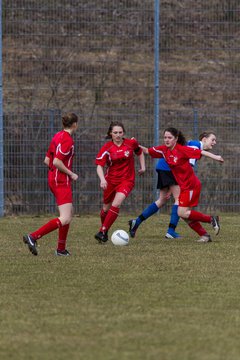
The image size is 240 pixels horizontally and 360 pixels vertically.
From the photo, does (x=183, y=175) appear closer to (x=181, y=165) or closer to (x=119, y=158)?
(x=181, y=165)

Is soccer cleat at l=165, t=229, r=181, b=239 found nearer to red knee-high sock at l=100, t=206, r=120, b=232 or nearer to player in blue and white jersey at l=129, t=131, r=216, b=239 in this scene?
player in blue and white jersey at l=129, t=131, r=216, b=239

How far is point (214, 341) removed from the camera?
21.1 feet

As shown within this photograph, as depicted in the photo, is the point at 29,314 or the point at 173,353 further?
the point at 29,314

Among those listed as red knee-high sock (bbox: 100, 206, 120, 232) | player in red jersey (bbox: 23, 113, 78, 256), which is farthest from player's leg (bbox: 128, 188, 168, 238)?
player in red jersey (bbox: 23, 113, 78, 256)

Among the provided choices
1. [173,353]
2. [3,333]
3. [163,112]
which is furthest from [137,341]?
[163,112]

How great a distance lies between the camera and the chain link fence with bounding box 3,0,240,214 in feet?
63.2

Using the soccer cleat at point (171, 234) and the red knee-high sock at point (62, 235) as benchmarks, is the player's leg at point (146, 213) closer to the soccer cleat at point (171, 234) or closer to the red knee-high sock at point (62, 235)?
the soccer cleat at point (171, 234)

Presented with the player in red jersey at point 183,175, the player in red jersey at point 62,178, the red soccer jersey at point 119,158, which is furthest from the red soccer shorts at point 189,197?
the player in red jersey at point 62,178

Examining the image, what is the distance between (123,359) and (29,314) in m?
1.71

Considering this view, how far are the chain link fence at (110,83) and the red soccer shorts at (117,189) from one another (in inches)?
231

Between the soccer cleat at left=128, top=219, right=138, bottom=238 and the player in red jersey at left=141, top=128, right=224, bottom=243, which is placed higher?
the player in red jersey at left=141, top=128, right=224, bottom=243

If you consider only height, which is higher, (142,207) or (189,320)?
(189,320)

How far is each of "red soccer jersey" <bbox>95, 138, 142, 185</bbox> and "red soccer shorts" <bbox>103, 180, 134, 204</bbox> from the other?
0.06 meters

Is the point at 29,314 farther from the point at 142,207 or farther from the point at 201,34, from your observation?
the point at 201,34
